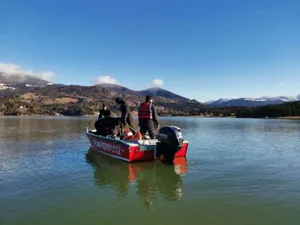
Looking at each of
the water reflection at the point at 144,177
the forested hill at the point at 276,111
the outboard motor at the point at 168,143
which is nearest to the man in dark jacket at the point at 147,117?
the outboard motor at the point at 168,143

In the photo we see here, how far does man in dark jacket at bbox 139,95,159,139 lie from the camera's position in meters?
16.9

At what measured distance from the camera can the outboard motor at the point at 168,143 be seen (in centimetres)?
1511

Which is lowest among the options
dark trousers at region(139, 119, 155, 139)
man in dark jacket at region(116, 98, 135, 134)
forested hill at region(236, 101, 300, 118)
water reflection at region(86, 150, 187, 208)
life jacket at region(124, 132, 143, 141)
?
water reflection at region(86, 150, 187, 208)

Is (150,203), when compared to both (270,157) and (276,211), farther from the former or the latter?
(270,157)

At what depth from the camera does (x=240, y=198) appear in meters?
9.86

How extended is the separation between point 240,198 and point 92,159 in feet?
34.9

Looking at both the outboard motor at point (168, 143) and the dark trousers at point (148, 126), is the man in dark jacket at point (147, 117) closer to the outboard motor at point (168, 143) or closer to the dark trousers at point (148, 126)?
the dark trousers at point (148, 126)

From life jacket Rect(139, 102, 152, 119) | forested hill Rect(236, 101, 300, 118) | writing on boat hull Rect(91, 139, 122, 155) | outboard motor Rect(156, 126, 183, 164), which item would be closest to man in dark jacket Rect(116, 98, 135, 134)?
life jacket Rect(139, 102, 152, 119)

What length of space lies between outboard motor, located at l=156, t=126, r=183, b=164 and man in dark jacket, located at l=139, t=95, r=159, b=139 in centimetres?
145

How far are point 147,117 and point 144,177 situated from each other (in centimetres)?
445

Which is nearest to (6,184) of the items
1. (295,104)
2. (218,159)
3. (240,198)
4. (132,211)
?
(132,211)

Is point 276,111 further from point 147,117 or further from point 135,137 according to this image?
point 135,137

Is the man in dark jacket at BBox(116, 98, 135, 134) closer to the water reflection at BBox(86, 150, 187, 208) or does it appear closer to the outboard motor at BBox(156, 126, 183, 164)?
the water reflection at BBox(86, 150, 187, 208)

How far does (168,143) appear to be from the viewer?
50.1 ft
